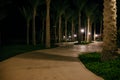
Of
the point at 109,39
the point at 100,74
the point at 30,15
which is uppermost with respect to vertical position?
the point at 30,15

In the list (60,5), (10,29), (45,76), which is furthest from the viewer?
(10,29)

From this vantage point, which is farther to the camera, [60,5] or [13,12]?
[13,12]

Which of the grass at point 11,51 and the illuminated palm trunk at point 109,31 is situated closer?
the illuminated palm trunk at point 109,31

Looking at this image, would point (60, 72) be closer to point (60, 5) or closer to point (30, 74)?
point (30, 74)

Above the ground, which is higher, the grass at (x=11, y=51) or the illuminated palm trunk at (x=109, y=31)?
the illuminated palm trunk at (x=109, y=31)

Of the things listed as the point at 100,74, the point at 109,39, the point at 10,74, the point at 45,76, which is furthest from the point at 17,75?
the point at 109,39

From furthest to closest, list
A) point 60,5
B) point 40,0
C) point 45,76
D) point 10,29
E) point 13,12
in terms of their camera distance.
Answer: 1. point 10,29
2. point 13,12
3. point 60,5
4. point 40,0
5. point 45,76

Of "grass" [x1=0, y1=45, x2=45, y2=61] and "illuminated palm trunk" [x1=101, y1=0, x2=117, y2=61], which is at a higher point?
"illuminated palm trunk" [x1=101, y1=0, x2=117, y2=61]

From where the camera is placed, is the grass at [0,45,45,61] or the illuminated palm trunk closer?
the illuminated palm trunk

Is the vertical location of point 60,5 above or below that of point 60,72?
above

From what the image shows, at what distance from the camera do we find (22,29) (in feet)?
181

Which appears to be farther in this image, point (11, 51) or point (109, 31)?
point (11, 51)

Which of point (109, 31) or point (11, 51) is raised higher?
point (109, 31)

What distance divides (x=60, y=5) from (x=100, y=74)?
3541cm
